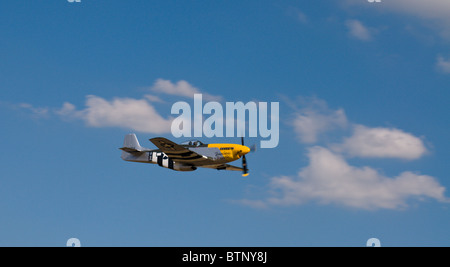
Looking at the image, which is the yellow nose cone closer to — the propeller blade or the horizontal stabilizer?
the propeller blade

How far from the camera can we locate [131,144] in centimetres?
7856

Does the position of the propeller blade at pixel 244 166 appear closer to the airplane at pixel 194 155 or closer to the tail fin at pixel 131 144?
the airplane at pixel 194 155

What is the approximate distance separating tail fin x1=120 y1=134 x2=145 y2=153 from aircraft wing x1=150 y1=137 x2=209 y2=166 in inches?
310

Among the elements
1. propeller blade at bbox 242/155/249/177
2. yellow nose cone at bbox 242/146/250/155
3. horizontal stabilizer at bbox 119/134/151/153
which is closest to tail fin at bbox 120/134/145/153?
horizontal stabilizer at bbox 119/134/151/153

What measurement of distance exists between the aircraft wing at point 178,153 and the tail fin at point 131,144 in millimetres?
7862

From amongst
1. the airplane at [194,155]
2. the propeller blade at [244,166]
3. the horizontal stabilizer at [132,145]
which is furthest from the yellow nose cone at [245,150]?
the horizontal stabilizer at [132,145]

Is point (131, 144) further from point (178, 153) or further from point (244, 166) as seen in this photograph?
point (244, 166)

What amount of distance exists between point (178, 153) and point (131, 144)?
37.8 ft
